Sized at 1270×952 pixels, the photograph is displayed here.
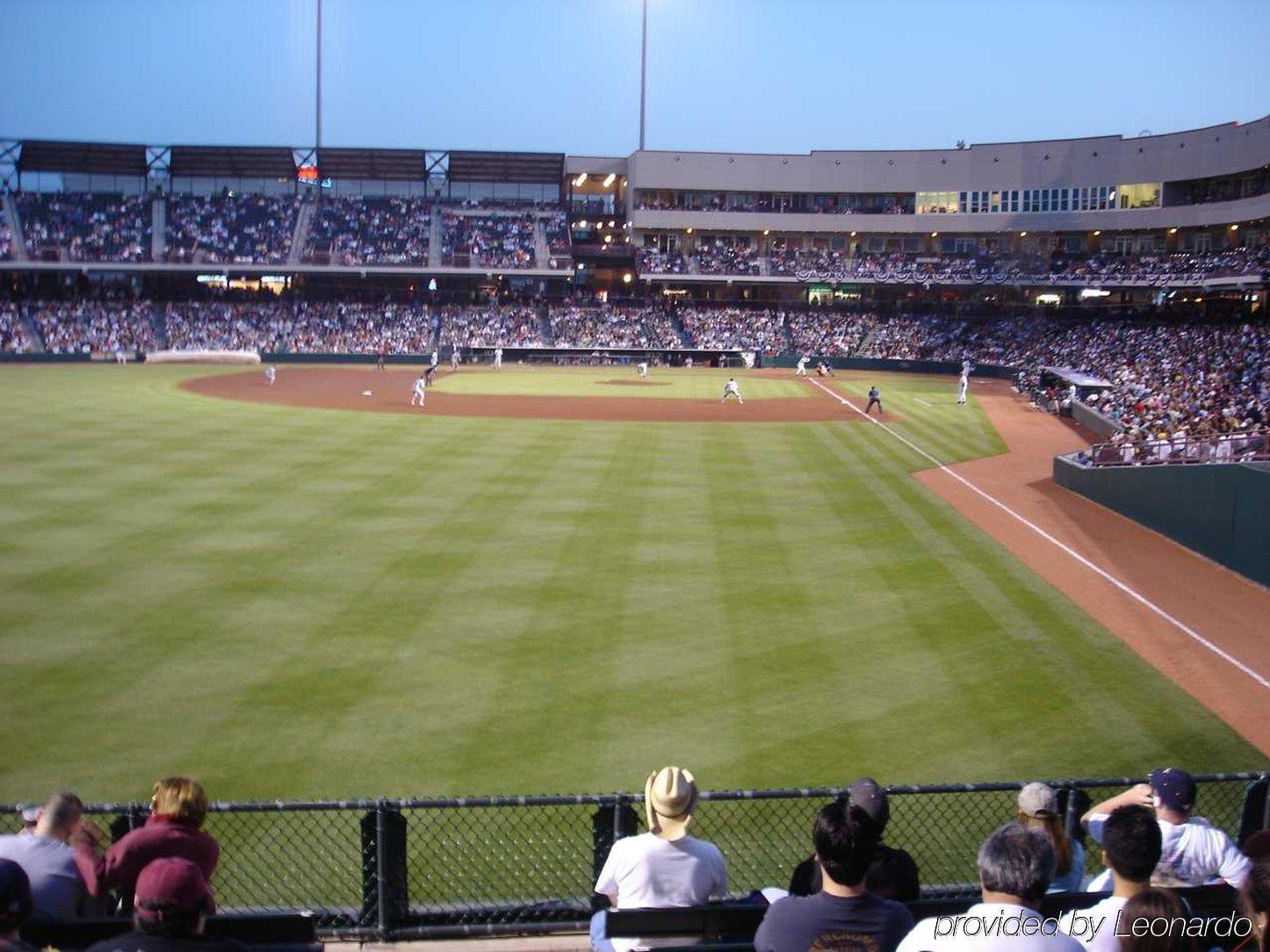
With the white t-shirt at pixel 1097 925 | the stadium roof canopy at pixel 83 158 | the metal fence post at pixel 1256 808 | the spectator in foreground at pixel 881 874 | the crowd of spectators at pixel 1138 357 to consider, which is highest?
the stadium roof canopy at pixel 83 158

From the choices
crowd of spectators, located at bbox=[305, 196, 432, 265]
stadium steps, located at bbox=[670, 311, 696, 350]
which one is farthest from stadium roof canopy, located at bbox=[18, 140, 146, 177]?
stadium steps, located at bbox=[670, 311, 696, 350]

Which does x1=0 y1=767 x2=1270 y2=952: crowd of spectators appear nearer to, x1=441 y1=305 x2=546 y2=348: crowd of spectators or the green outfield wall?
the green outfield wall

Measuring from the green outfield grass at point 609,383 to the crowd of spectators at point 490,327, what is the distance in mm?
5897

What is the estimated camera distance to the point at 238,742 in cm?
1180

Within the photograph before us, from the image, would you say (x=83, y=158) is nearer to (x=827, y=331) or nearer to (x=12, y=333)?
(x=12, y=333)

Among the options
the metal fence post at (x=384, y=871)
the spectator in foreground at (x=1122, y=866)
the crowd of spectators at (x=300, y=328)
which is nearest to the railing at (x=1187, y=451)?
the spectator in foreground at (x=1122, y=866)

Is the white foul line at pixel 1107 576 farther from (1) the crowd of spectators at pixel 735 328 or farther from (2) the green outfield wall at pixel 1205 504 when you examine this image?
(1) the crowd of spectators at pixel 735 328

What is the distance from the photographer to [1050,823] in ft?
19.9

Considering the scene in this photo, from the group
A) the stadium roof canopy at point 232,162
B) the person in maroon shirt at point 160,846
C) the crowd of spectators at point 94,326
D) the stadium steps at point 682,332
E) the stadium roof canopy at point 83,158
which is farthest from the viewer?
the stadium roof canopy at point 232,162

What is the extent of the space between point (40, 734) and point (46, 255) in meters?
73.8

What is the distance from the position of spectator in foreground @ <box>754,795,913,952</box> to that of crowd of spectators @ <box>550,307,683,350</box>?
73107 mm

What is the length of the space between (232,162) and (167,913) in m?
90.3

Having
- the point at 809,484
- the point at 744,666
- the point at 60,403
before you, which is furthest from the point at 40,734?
the point at 60,403

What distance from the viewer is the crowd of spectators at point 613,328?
79.1 m
